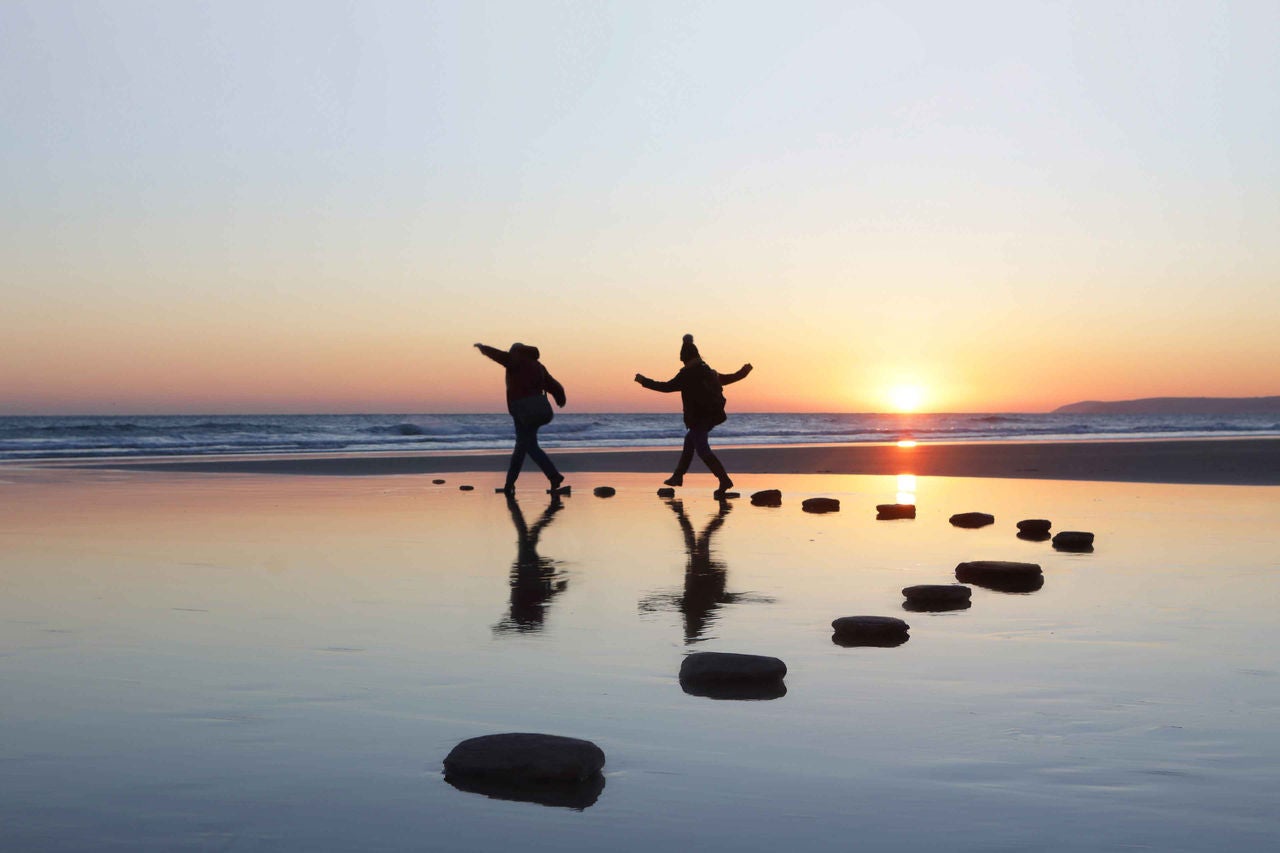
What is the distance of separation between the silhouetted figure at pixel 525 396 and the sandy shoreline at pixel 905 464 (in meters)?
4.40

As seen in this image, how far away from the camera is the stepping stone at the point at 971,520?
11.0m

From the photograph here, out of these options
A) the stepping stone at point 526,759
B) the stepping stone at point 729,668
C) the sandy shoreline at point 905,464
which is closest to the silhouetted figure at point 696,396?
the sandy shoreline at point 905,464

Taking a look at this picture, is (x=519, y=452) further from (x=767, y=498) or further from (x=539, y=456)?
(x=767, y=498)

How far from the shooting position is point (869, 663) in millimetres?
4973

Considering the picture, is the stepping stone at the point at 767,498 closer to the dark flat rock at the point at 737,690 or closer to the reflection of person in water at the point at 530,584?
the reflection of person in water at the point at 530,584

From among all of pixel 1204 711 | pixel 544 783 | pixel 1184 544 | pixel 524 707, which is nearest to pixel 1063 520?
pixel 1184 544

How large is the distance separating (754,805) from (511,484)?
12.6 metres

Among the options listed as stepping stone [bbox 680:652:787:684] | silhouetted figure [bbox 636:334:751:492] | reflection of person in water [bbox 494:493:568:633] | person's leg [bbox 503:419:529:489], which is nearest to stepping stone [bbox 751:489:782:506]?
silhouetted figure [bbox 636:334:751:492]

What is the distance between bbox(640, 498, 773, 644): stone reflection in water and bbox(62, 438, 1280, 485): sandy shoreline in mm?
10603

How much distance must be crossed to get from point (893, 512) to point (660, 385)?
5528 millimetres

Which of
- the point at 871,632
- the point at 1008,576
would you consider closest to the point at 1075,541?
the point at 1008,576

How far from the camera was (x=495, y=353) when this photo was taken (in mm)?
15672

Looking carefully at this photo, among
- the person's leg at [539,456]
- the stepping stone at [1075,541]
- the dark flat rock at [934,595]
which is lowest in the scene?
the dark flat rock at [934,595]

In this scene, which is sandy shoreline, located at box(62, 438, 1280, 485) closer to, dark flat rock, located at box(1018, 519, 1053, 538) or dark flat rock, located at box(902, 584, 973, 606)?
dark flat rock, located at box(1018, 519, 1053, 538)
